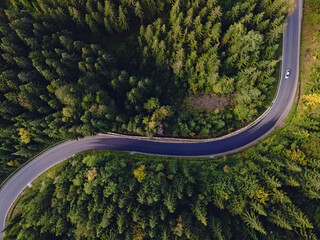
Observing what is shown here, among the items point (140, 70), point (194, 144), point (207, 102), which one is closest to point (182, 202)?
point (194, 144)

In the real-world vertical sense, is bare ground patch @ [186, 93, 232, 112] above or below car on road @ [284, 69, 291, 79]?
below

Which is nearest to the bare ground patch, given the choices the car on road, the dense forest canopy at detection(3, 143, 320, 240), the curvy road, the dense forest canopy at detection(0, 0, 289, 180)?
the dense forest canopy at detection(0, 0, 289, 180)

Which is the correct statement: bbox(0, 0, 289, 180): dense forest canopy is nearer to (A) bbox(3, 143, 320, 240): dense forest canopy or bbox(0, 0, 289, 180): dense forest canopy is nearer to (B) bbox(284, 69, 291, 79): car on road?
(B) bbox(284, 69, 291, 79): car on road

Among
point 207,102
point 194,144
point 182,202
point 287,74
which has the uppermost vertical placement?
point 287,74

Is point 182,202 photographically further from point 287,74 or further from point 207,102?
point 287,74

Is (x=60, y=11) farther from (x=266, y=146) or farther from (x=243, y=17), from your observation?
(x=266, y=146)

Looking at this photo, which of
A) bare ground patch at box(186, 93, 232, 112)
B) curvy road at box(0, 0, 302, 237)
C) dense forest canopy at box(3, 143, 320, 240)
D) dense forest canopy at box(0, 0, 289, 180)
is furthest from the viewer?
bare ground patch at box(186, 93, 232, 112)

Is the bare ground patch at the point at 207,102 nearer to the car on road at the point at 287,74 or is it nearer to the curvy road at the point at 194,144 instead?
the curvy road at the point at 194,144
